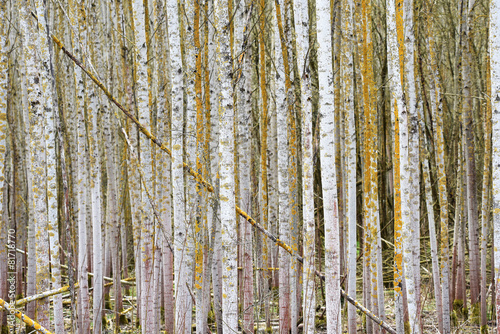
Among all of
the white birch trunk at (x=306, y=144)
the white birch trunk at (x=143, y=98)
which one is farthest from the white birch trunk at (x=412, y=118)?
A: the white birch trunk at (x=143, y=98)

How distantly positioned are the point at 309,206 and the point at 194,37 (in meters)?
1.44

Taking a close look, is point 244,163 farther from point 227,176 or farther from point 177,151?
point 227,176

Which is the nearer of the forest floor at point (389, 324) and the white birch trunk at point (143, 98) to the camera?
the white birch trunk at point (143, 98)

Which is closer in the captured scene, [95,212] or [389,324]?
[95,212]

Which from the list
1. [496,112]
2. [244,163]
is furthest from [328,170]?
[244,163]

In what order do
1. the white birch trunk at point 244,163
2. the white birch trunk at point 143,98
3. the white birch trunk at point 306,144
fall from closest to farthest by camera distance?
the white birch trunk at point 306,144 < the white birch trunk at point 143,98 < the white birch trunk at point 244,163

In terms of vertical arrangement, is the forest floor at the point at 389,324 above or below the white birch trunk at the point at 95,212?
below

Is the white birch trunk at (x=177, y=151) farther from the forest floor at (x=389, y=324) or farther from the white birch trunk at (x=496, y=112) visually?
the white birch trunk at (x=496, y=112)

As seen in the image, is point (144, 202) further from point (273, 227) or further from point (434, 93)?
point (434, 93)

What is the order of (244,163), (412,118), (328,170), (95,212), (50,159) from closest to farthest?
1. (328,170)
2. (50,159)
3. (412,118)
4. (95,212)
5. (244,163)

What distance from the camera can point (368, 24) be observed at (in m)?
4.06

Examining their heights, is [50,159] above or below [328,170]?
above

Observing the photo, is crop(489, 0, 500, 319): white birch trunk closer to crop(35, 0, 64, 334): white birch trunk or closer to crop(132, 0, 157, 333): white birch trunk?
crop(132, 0, 157, 333): white birch trunk

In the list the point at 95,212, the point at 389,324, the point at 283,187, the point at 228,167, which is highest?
the point at 228,167
